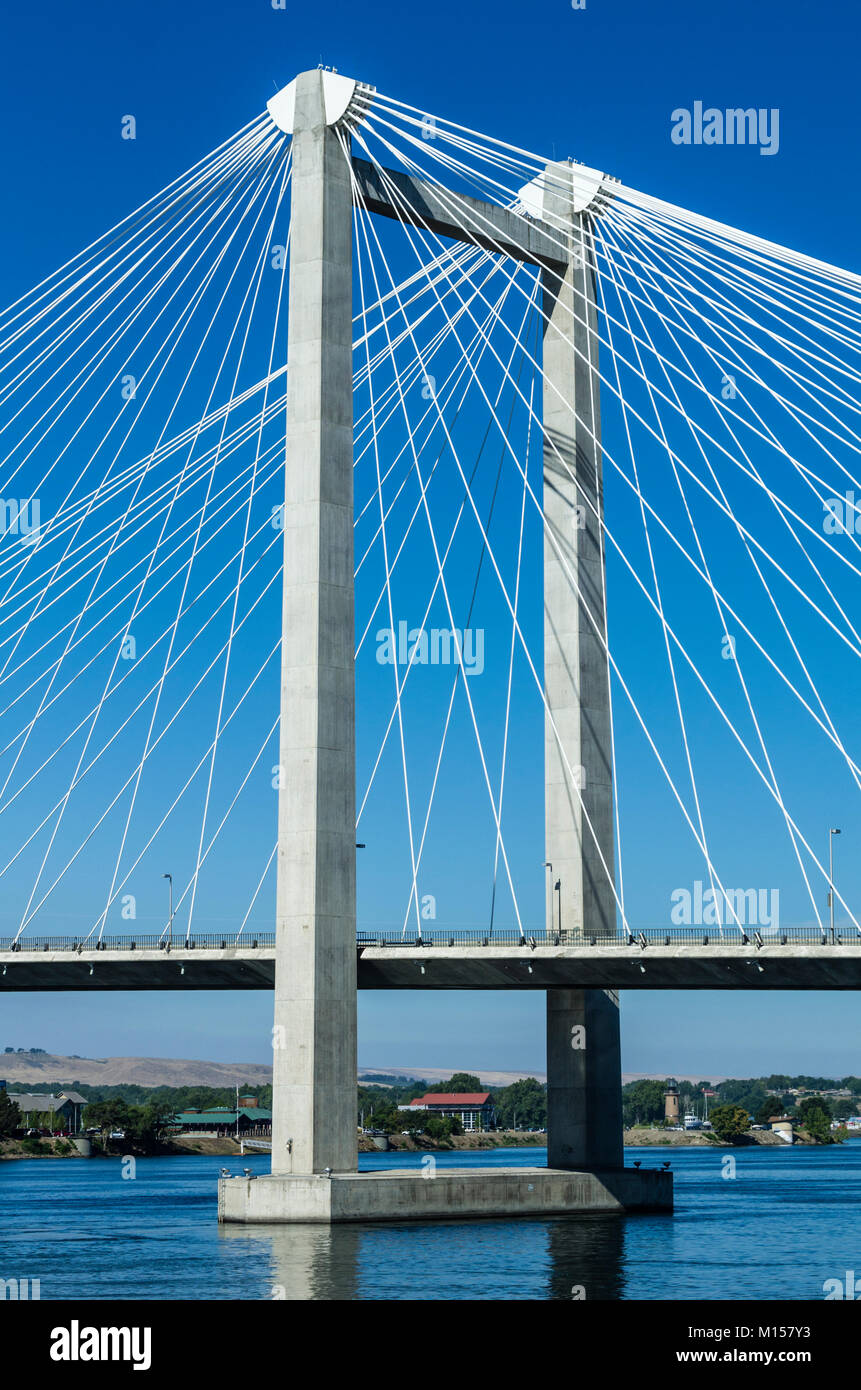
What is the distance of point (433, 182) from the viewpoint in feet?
192

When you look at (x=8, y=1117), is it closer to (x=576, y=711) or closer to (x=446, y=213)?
(x=576, y=711)

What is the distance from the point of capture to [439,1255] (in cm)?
4350

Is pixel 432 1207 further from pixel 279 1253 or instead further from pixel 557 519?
pixel 557 519

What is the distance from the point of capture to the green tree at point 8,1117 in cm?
16588

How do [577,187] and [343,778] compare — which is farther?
[577,187]

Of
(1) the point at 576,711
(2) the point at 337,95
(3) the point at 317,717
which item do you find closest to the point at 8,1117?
(1) the point at 576,711

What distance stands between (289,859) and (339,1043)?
513 centimetres

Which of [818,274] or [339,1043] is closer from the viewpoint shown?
[818,274]

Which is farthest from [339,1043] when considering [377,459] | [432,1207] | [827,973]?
[377,459]

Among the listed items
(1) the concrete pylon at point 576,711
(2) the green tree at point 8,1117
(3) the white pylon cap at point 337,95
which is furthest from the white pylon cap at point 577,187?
(2) the green tree at point 8,1117

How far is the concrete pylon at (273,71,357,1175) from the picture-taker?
52.2 metres

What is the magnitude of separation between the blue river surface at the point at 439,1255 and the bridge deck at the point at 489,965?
680 centimetres

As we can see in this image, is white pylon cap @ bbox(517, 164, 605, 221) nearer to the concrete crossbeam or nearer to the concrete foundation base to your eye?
the concrete crossbeam

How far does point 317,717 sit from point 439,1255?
15.3m
